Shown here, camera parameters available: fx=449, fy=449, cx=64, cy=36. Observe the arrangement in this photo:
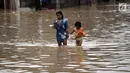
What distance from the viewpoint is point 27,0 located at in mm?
50438

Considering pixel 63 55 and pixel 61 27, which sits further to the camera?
pixel 61 27

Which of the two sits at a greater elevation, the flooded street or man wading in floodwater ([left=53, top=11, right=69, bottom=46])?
man wading in floodwater ([left=53, top=11, right=69, bottom=46])

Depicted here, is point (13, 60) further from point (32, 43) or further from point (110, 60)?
point (32, 43)

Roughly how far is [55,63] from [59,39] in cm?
353

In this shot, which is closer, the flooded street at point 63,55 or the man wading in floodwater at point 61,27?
the flooded street at point 63,55

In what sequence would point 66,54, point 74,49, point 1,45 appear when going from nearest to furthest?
1. point 66,54
2. point 74,49
3. point 1,45

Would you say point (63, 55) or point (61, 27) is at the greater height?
point (61, 27)

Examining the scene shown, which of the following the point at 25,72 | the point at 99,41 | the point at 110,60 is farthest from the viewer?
the point at 99,41

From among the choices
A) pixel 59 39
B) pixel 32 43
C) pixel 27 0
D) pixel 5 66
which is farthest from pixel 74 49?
pixel 27 0

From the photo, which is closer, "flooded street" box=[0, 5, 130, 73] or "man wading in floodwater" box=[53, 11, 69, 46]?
"flooded street" box=[0, 5, 130, 73]

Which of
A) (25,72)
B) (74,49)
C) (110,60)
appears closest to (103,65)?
(110,60)

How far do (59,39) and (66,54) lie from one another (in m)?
1.73

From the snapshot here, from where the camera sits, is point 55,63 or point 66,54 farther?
point 66,54

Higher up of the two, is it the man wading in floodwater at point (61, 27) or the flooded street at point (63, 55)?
the man wading in floodwater at point (61, 27)
